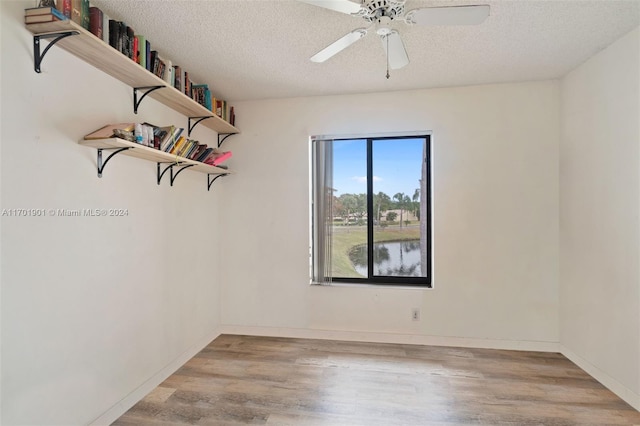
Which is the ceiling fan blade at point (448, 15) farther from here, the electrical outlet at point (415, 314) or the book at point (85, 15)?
the electrical outlet at point (415, 314)

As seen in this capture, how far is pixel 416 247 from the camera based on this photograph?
121 inches

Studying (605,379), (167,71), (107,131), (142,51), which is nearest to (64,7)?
(142,51)

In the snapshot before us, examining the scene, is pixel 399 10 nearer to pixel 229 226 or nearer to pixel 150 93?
pixel 150 93

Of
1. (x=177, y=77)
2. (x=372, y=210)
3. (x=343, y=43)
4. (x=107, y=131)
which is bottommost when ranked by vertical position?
(x=372, y=210)

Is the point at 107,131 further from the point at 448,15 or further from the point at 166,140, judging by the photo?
the point at 448,15

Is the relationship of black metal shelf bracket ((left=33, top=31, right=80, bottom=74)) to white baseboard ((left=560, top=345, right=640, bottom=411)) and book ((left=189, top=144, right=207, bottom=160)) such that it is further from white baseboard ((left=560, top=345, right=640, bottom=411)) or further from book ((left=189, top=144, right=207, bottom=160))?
white baseboard ((left=560, top=345, right=640, bottom=411))

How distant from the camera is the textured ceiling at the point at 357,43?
67.2 inches

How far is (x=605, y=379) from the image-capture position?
2174mm

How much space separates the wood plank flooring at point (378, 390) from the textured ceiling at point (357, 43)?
2395 millimetres

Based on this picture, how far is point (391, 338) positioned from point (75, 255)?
2.57 meters

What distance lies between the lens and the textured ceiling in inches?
67.2

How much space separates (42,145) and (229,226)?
1846 mm

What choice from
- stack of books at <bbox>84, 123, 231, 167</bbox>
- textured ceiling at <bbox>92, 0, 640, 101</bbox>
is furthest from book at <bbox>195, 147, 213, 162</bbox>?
textured ceiling at <bbox>92, 0, 640, 101</bbox>

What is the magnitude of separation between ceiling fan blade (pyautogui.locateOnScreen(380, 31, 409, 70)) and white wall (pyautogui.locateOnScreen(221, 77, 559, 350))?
3.71 feet
